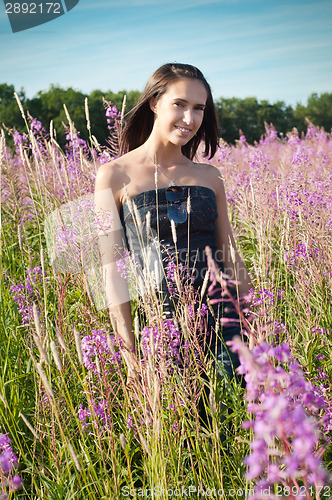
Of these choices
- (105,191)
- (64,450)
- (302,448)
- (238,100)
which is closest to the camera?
(302,448)

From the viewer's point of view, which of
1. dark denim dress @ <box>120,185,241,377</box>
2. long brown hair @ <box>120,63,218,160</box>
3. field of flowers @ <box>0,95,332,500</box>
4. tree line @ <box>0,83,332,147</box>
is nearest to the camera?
field of flowers @ <box>0,95,332,500</box>

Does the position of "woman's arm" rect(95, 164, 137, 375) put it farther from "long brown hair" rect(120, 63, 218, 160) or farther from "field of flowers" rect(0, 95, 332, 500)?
"long brown hair" rect(120, 63, 218, 160)

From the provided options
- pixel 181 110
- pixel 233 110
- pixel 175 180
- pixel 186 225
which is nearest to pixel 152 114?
pixel 181 110

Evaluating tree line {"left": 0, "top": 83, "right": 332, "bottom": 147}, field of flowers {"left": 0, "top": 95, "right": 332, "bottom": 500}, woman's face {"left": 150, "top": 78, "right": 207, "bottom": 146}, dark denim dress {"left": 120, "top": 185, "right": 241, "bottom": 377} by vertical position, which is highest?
tree line {"left": 0, "top": 83, "right": 332, "bottom": 147}

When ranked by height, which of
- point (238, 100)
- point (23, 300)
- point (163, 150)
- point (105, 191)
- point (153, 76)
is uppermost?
point (238, 100)

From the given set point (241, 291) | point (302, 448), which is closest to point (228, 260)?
point (241, 291)

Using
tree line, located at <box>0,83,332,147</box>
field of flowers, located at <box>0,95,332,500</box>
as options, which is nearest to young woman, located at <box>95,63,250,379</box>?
field of flowers, located at <box>0,95,332,500</box>

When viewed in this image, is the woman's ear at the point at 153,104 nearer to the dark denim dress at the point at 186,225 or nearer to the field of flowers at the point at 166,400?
the field of flowers at the point at 166,400

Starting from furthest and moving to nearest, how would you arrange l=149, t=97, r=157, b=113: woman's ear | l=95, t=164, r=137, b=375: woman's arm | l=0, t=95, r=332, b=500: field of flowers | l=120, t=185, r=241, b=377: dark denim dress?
1. l=149, t=97, r=157, b=113: woman's ear
2. l=120, t=185, r=241, b=377: dark denim dress
3. l=95, t=164, r=137, b=375: woman's arm
4. l=0, t=95, r=332, b=500: field of flowers

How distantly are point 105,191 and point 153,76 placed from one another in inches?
30.9

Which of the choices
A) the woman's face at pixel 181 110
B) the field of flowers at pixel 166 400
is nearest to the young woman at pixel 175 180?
the woman's face at pixel 181 110

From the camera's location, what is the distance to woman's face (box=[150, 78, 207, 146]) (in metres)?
2.51

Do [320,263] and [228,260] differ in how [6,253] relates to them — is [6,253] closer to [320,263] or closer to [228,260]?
[228,260]

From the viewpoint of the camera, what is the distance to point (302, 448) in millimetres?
598
